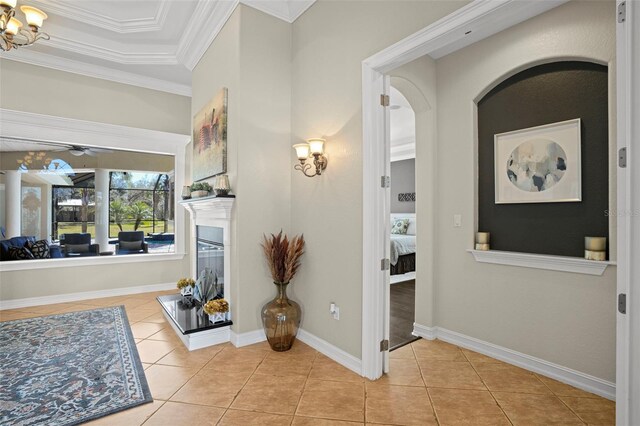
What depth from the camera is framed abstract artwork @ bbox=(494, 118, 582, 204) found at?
2.57 meters

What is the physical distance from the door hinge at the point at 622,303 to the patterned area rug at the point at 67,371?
2.70m

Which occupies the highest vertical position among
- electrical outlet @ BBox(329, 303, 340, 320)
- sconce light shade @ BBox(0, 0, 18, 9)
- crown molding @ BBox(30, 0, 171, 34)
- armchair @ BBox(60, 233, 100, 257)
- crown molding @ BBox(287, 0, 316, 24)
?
crown molding @ BBox(30, 0, 171, 34)

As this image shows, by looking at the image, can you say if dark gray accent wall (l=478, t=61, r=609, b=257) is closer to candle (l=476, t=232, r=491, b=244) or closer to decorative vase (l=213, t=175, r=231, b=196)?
candle (l=476, t=232, r=491, b=244)

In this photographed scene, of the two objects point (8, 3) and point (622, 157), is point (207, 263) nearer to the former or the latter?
point (8, 3)

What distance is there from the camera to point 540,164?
9.09 feet

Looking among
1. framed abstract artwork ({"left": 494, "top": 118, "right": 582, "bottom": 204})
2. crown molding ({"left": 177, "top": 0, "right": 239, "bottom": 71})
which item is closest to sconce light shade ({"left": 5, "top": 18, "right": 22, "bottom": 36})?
crown molding ({"left": 177, "top": 0, "right": 239, "bottom": 71})

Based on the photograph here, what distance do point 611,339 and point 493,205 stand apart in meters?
1.31

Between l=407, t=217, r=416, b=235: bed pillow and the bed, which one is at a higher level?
l=407, t=217, r=416, b=235: bed pillow

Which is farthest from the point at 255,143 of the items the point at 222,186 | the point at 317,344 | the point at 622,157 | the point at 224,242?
the point at 622,157

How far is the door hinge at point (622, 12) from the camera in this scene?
1.33 m

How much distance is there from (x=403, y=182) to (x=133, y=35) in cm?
645

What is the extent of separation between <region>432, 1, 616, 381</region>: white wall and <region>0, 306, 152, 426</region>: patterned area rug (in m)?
2.84

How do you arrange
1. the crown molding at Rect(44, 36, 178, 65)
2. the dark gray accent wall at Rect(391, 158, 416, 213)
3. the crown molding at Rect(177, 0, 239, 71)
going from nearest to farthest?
the crown molding at Rect(177, 0, 239, 71)
the crown molding at Rect(44, 36, 178, 65)
the dark gray accent wall at Rect(391, 158, 416, 213)

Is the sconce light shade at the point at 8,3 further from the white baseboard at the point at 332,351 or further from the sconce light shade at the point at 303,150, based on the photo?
the white baseboard at the point at 332,351
